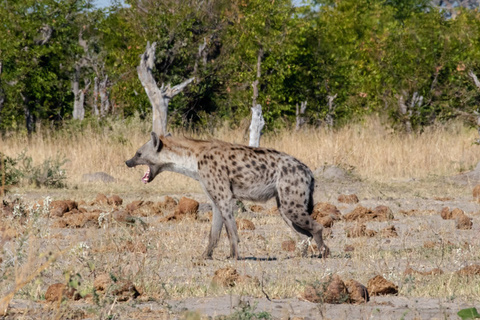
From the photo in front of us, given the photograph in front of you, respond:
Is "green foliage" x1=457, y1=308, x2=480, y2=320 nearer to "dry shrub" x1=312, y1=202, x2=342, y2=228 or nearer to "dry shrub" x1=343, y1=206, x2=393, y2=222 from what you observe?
"dry shrub" x1=312, y1=202, x2=342, y2=228

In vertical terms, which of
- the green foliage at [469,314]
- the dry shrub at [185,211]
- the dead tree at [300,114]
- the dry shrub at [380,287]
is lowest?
the dry shrub at [185,211]

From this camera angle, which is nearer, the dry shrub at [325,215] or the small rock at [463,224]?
the small rock at [463,224]

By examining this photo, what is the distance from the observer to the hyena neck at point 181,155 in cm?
773

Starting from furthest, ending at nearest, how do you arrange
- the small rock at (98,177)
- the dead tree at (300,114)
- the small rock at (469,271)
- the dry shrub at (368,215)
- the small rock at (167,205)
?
the dead tree at (300,114) → the small rock at (98,177) → the small rock at (167,205) → the dry shrub at (368,215) → the small rock at (469,271)

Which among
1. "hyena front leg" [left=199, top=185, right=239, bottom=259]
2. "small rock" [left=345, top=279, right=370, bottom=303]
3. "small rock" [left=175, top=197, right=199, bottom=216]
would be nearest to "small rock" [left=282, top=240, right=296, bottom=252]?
"hyena front leg" [left=199, top=185, right=239, bottom=259]

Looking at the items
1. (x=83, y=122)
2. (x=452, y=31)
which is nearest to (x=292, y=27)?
(x=452, y=31)

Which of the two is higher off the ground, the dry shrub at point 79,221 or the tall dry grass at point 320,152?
the tall dry grass at point 320,152

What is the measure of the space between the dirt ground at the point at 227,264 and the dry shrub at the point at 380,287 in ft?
0.13

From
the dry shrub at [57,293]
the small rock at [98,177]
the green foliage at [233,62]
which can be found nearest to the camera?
the dry shrub at [57,293]

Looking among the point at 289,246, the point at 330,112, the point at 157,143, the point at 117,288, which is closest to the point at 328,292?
the point at 117,288

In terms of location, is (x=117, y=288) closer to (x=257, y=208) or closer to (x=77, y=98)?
(x=257, y=208)

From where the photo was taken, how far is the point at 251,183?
292 inches

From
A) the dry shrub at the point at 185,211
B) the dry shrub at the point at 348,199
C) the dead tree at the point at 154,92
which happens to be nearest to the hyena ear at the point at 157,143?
the dry shrub at the point at 185,211

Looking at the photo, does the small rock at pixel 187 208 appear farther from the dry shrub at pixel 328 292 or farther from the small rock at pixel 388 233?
the dry shrub at pixel 328 292
